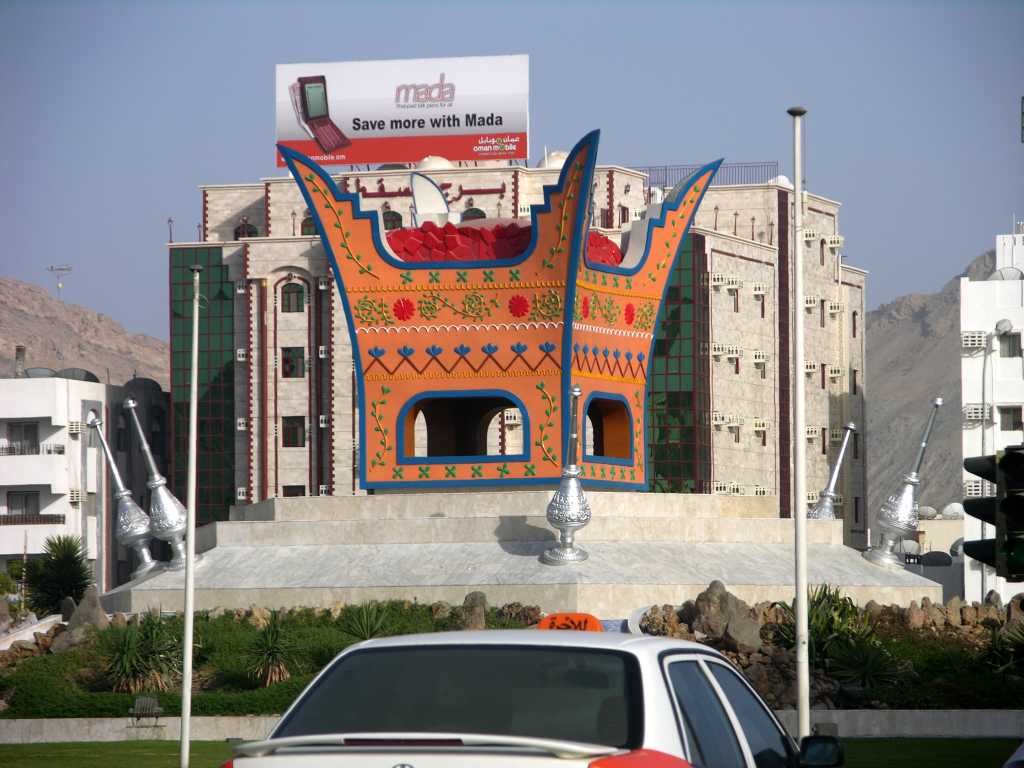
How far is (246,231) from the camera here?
8531 cm

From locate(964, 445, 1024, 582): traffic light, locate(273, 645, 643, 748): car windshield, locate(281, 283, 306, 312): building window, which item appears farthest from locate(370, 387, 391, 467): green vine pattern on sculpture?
locate(281, 283, 306, 312): building window

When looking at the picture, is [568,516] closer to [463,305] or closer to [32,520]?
[463,305]

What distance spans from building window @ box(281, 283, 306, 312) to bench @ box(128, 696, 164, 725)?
48729 millimetres

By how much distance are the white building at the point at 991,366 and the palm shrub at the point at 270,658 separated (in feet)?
120

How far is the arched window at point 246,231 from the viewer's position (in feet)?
280

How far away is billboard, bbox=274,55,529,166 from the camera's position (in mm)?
75312

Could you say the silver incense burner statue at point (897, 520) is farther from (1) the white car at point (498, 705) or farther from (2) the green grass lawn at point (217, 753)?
(1) the white car at point (498, 705)

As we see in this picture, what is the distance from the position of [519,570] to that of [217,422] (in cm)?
4467

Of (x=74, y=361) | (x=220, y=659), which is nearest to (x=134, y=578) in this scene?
(x=220, y=659)

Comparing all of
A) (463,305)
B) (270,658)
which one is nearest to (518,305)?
(463,305)

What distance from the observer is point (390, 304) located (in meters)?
41.6

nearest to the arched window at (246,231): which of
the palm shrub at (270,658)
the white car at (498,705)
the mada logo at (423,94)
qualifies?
the mada logo at (423,94)

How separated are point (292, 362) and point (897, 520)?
41196 millimetres

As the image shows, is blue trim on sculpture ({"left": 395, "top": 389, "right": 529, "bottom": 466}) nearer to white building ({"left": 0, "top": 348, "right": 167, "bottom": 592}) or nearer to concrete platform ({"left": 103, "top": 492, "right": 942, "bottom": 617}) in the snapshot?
concrete platform ({"left": 103, "top": 492, "right": 942, "bottom": 617})
